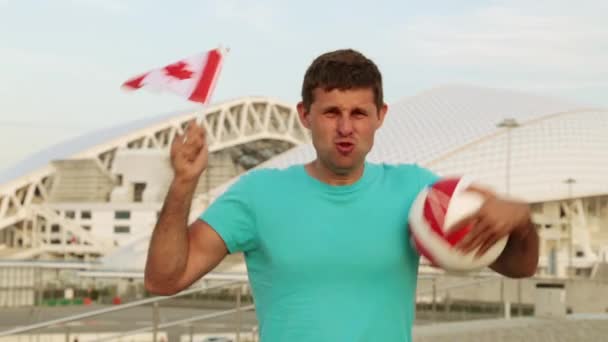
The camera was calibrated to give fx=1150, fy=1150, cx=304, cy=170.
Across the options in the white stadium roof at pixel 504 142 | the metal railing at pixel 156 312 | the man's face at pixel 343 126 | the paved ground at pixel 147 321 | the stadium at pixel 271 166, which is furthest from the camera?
the white stadium roof at pixel 504 142

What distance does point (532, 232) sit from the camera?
2799 mm

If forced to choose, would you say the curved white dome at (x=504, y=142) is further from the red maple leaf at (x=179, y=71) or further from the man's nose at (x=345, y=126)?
the man's nose at (x=345, y=126)

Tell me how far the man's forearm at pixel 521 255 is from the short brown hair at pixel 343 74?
1.59ft

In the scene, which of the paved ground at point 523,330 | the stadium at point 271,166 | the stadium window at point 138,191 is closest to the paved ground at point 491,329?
the paved ground at point 523,330

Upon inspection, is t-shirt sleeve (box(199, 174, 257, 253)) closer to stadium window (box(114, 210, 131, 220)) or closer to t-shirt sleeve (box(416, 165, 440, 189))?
t-shirt sleeve (box(416, 165, 440, 189))

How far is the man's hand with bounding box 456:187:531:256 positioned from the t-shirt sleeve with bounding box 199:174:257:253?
524mm

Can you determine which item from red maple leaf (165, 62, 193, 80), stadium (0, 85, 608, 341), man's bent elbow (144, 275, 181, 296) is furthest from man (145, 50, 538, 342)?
stadium (0, 85, 608, 341)

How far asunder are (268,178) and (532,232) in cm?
67

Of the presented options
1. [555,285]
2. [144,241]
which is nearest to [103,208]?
[144,241]

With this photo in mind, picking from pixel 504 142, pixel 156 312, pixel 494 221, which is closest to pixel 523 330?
pixel 156 312

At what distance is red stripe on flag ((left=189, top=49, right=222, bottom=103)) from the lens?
2977 millimetres

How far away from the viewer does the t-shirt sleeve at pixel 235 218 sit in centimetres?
284

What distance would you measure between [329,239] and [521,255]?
1.58 ft

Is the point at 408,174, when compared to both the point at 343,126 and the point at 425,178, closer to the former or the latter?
the point at 425,178
